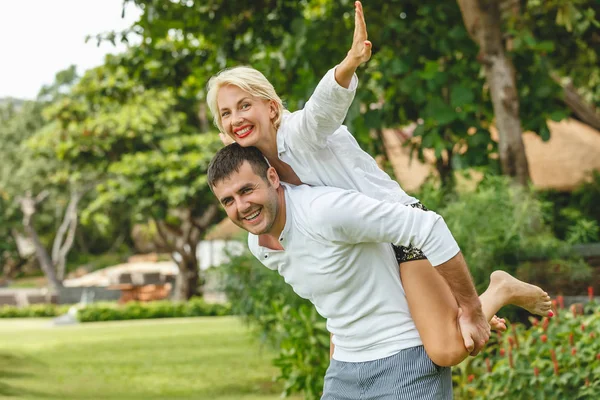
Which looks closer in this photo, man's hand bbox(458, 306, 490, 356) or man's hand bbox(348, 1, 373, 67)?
man's hand bbox(348, 1, 373, 67)

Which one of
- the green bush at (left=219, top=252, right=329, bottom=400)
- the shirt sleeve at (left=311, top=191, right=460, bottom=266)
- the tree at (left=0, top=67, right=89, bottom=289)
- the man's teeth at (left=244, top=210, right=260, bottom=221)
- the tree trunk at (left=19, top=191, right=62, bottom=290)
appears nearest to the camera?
the shirt sleeve at (left=311, top=191, right=460, bottom=266)

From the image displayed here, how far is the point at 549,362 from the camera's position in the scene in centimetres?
441

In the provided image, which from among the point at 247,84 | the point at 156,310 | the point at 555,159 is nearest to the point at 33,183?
the point at 156,310

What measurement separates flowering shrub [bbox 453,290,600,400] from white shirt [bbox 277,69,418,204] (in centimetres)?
187

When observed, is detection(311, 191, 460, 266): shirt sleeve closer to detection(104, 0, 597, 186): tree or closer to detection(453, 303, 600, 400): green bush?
detection(453, 303, 600, 400): green bush

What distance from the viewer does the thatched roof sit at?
10.0 metres

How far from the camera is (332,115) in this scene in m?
2.61

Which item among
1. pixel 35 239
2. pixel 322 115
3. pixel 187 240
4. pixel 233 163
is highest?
pixel 322 115

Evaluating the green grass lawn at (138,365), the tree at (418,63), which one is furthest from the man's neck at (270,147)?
the green grass lawn at (138,365)

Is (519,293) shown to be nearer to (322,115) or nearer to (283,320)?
(322,115)

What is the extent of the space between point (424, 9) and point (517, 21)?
0.82 meters

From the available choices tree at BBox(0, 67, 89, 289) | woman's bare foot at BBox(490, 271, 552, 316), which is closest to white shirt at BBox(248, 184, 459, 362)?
woman's bare foot at BBox(490, 271, 552, 316)

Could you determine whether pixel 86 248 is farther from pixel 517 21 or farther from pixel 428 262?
pixel 428 262

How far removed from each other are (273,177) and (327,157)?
0.66ft
